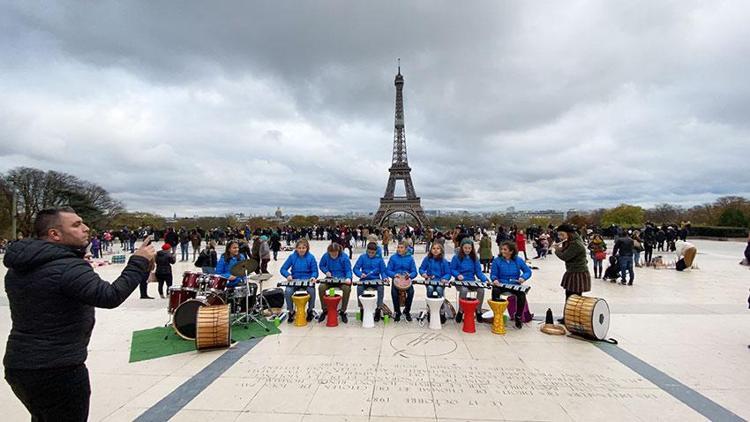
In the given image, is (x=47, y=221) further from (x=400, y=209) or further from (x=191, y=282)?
(x=400, y=209)

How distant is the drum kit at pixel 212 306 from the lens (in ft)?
17.5

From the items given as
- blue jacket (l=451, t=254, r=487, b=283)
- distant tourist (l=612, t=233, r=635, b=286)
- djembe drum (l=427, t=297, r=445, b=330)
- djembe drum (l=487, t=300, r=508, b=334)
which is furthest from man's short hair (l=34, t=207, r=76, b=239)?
distant tourist (l=612, t=233, r=635, b=286)

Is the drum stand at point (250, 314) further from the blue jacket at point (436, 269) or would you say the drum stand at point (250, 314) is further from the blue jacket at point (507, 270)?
the blue jacket at point (507, 270)

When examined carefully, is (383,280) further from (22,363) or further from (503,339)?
(22,363)

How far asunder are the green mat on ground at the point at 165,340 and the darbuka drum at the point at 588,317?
5078mm

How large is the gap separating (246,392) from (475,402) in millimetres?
2589

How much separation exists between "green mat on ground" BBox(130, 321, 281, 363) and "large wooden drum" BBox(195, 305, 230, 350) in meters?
0.36

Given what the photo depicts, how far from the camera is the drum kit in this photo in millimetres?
5328

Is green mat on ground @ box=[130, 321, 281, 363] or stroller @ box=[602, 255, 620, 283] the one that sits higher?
stroller @ box=[602, 255, 620, 283]

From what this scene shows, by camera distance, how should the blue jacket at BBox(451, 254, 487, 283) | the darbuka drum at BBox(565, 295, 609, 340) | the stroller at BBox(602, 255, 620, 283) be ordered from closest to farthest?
the darbuka drum at BBox(565, 295, 609, 340) < the blue jacket at BBox(451, 254, 487, 283) < the stroller at BBox(602, 255, 620, 283)

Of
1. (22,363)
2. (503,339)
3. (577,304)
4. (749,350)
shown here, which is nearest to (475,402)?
(503,339)

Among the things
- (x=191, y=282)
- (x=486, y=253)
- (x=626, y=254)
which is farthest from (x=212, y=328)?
(x=626, y=254)

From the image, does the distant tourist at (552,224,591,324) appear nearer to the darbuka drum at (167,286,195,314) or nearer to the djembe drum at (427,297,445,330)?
the djembe drum at (427,297,445,330)

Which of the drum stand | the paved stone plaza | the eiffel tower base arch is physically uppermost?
the eiffel tower base arch
